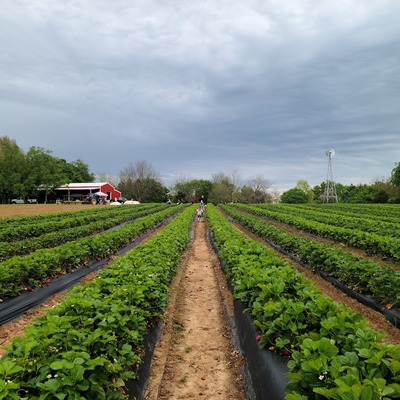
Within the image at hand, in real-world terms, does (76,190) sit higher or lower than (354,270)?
higher

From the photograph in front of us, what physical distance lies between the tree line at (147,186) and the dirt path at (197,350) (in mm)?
54491

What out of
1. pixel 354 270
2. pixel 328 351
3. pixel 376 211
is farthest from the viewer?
pixel 376 211

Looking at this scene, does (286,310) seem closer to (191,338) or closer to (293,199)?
(191,338)

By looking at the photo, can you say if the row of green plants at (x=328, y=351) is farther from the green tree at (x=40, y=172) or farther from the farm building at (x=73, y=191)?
the farm building at (x=73, y=191)

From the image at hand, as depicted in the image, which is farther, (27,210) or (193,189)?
(193,189)

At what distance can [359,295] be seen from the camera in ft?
22.4

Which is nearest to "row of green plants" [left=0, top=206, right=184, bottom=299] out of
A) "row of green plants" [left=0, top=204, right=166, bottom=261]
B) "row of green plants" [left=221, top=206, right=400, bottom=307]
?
"row of green plants" [left=0, top=204, right=166, bottom=261]

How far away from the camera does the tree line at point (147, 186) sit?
58894 mm

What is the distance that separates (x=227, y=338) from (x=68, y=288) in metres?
4.35

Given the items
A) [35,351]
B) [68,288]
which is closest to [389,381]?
[35,351]

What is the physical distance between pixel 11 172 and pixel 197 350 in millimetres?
63980

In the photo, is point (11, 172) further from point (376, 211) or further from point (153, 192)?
point (376, 211)

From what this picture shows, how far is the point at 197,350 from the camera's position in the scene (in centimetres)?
500

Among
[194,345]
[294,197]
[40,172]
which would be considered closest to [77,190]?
[40,172]
